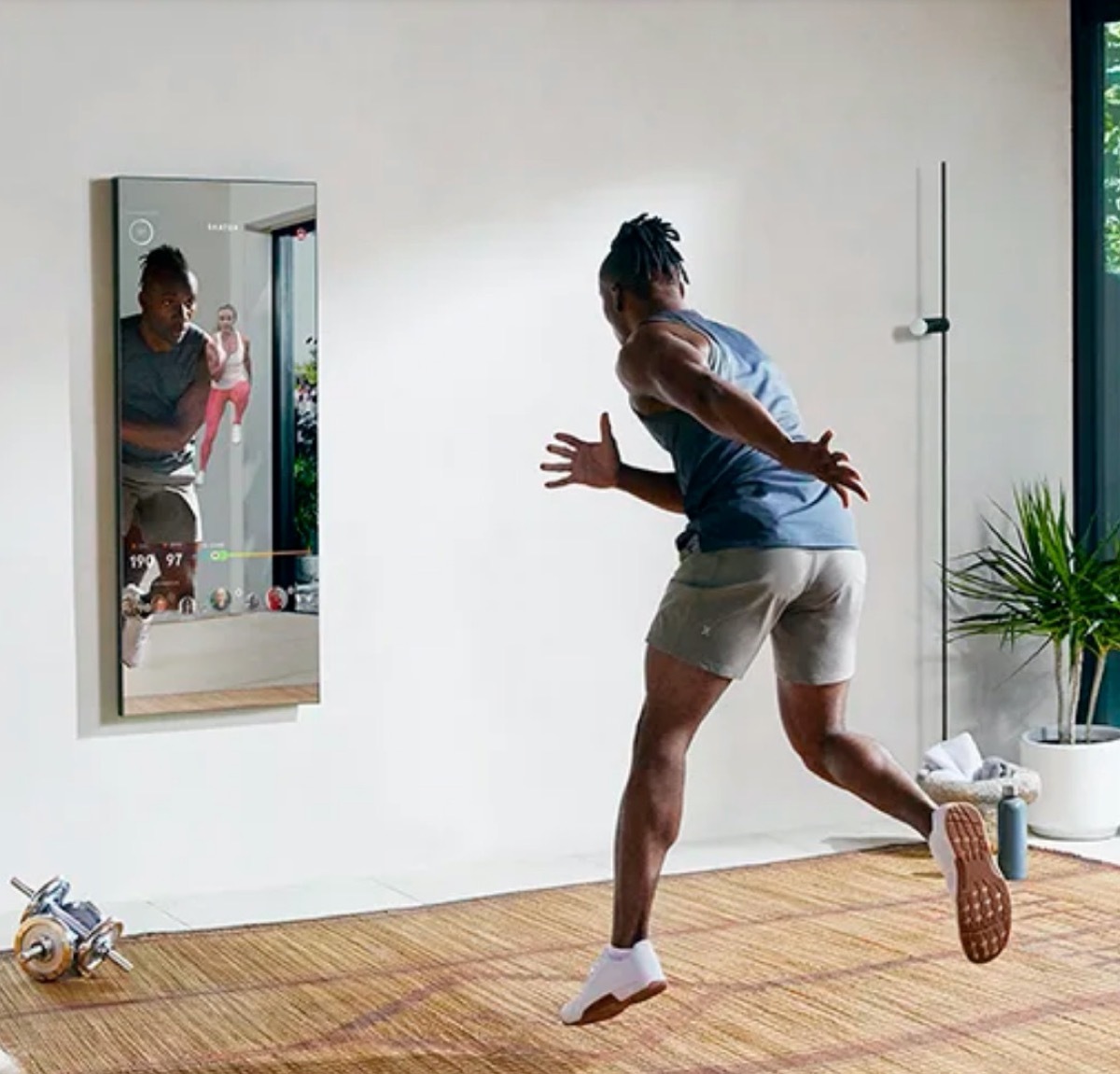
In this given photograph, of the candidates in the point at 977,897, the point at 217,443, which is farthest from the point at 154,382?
the point at 977,897

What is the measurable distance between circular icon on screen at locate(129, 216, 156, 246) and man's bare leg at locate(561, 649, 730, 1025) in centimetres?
163

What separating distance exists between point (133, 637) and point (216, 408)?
20.9 inches

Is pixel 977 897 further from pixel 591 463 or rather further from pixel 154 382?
pixel 154 382

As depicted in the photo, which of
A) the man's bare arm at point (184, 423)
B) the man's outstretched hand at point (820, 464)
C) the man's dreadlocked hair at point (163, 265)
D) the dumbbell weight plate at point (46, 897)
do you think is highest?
the man's dreadlocked hair at point (163, 265)

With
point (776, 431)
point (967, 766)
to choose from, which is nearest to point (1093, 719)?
point (967, 766)

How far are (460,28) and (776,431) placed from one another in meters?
1.97

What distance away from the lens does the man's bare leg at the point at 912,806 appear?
3.25m

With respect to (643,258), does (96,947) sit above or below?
below

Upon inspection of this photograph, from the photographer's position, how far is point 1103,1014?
11.3ft

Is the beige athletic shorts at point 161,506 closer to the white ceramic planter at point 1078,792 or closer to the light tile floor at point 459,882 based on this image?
the light tile floor at point 459,882

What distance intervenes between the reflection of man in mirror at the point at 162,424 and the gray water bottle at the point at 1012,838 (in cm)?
186

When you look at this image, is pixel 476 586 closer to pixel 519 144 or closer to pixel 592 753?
pixel 592 753

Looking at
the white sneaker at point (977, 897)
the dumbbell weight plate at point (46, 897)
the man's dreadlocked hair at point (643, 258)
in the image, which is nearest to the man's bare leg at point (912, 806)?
the white sneaker at point (977, 897)

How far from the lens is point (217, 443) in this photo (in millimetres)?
4422
